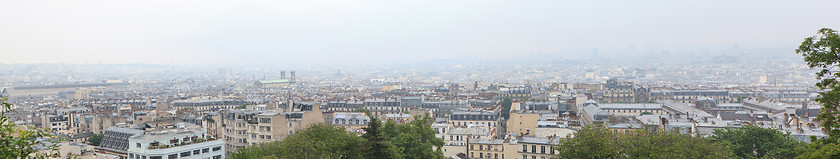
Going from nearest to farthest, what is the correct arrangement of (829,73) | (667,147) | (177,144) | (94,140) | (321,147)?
1. (829,73)
2. (667,147)
3. (321,147)
4. (177,144)
5. (94,140)

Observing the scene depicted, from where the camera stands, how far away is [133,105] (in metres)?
81.8

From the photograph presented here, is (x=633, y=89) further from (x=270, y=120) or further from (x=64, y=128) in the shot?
(x=64, y=128)

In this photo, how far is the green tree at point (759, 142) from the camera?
94.8 feet

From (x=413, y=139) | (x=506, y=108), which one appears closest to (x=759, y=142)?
(x=413, y=139)

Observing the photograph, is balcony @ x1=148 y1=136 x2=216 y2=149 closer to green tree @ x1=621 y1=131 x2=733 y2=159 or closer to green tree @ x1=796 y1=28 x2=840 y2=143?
green tree @ x1=621 y1=131 x2=733 y2=159

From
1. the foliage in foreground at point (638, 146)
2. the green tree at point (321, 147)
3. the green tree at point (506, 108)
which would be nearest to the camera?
the foliage in foreground at point (638, 146)

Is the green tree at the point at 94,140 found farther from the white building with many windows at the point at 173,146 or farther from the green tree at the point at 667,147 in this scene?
the green tree at the point at 667,147

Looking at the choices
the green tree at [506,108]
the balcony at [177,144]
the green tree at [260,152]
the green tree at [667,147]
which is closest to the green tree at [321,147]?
the green tree at [260,152]

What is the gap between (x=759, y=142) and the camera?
29.5 m

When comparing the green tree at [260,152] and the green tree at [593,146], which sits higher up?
the green tree at [593,146]

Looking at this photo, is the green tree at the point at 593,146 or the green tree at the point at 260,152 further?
the green tree at the point at 260,152

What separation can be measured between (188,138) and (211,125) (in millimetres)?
17531

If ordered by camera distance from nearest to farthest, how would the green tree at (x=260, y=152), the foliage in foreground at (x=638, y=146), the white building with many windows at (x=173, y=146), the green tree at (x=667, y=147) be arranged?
1. the green tree at (x=667, y=147)
2. the foliage in foreground at (x=638, y=146)
3. the green tree at (x=260, y=152)
4. the white building with many windows at (x=173, y=146)

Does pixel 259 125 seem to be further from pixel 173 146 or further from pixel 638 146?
pixel 638 146
